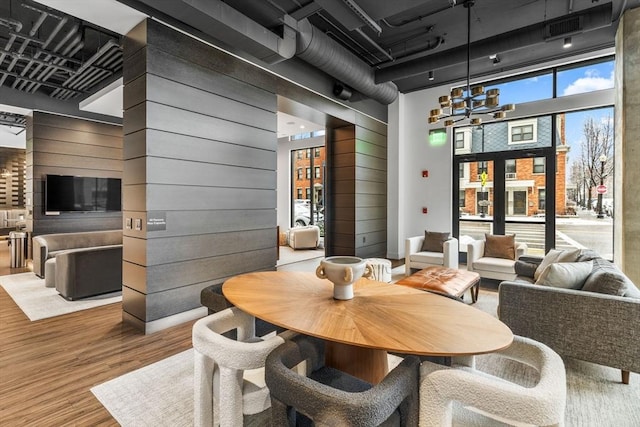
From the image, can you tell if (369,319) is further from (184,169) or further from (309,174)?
(309,174)

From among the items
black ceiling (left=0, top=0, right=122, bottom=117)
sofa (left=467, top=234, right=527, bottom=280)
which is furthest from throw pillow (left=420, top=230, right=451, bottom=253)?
black ceiling (left=0, top=0, right=122, bottom=117)

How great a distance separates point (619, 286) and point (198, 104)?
4274 millimetres

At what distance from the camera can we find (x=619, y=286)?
7.77 feet

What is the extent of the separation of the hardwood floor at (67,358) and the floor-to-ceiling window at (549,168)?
20.1 feet

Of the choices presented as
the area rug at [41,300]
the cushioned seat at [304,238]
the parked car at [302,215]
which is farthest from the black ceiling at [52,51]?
the parked car at [302,215]

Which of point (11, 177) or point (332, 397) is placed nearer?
point (332, 397)

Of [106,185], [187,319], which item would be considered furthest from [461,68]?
[106,185]

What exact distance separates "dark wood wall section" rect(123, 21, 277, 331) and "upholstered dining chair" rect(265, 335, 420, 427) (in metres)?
2.58

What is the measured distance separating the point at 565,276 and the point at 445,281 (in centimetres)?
119

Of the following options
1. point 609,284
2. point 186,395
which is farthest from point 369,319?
point 609,284

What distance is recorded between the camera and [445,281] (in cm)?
366

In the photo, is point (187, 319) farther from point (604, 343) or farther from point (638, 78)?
point (638, 78)

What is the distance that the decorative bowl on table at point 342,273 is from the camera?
4.45 ft

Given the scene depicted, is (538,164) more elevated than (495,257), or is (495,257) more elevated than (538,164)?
(538,164)
